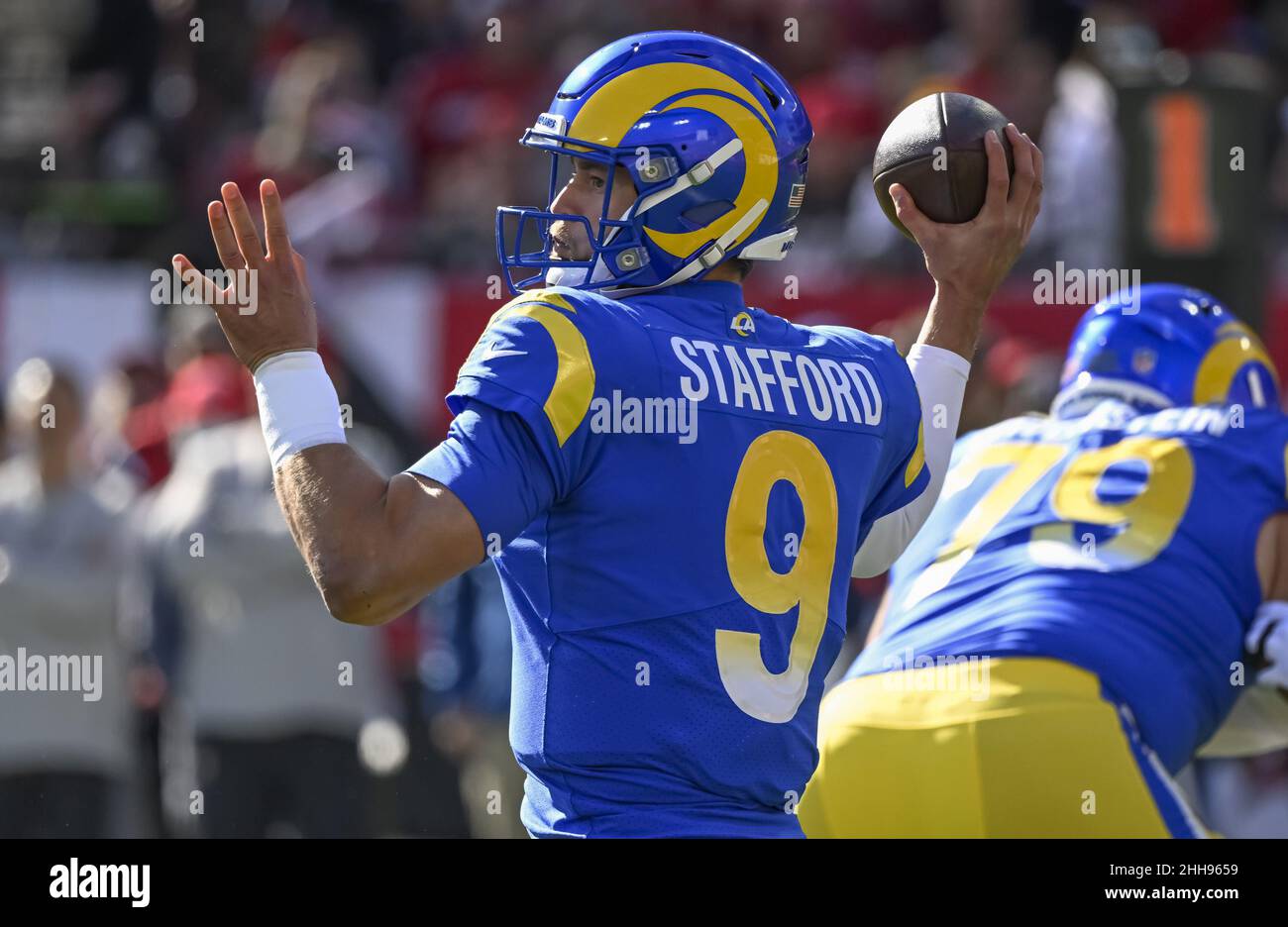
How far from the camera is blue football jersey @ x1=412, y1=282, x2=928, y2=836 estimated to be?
281 centimetres

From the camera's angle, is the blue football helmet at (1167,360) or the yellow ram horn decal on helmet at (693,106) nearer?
the yellow ram horn decal on helmet at (693,106)

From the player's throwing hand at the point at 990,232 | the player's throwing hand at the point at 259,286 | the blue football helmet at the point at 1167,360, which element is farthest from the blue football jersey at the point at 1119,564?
the player's throwing hand at the point at 259,286

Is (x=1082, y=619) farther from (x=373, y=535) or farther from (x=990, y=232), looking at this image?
(x=373, y=535)

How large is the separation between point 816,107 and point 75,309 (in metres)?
3.74

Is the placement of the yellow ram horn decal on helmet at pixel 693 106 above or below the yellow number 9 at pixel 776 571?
above

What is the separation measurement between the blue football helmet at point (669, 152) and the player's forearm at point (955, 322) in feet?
1.51

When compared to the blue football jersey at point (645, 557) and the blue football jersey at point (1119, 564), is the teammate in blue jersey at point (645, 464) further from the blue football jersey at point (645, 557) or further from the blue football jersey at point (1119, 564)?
the blue football jersey at point (1119, 564)

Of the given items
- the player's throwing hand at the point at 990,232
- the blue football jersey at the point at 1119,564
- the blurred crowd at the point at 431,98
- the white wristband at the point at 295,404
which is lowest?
the blue football jersey at the point at 1119,564

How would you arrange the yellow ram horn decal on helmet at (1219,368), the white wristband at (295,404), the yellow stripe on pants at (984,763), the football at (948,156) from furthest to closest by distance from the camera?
the yellow ram horn decal on helmet at (1219,368) < the yellow stripe on pants at (984,763) < the football at (948,156) < the white wristband at (295,404)

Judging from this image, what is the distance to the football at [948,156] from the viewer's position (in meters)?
3.58

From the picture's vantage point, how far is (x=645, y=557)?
9.55 ft

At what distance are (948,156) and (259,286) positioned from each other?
4.47ft

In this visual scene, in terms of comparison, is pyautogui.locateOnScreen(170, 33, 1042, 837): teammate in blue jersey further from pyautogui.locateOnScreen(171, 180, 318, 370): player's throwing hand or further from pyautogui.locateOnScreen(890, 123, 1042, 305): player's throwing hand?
pyautogui.locateOnScreen(890, 123, 1042, 305): player's throwing hand

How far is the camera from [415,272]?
880 centimetres
